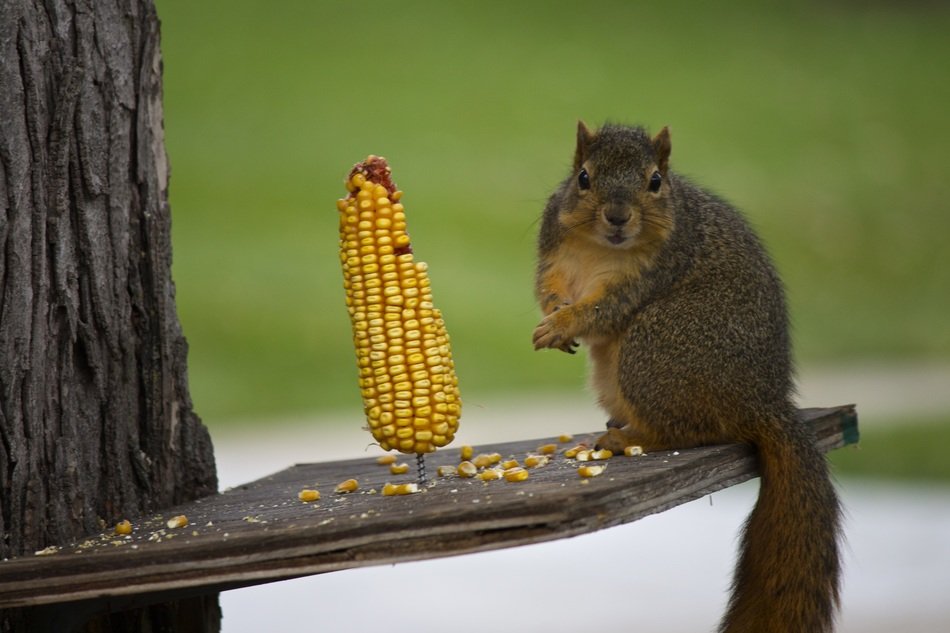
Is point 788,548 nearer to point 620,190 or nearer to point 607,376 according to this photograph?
point 607,376

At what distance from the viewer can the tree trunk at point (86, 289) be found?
174 centimetres

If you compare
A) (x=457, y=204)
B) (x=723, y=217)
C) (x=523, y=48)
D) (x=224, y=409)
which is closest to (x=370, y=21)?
(x=523, y=48)

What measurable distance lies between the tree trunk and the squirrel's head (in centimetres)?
67

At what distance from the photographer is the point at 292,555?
1.50 meters

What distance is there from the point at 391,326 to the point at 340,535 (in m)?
0.43

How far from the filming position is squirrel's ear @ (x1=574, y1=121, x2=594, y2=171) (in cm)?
223

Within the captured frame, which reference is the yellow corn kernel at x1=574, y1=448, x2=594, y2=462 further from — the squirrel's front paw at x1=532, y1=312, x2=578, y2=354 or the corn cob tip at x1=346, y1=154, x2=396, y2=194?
the corn cob tip at x1=346, y1=154, x2=396, y2=194

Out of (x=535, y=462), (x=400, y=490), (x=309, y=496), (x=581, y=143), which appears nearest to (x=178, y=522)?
(x=309, y=496)

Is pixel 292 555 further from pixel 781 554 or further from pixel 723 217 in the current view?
pixel 723 217

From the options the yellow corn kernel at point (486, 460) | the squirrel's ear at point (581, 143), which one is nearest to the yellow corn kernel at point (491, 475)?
the yellow corn kernel at point (486, 460)

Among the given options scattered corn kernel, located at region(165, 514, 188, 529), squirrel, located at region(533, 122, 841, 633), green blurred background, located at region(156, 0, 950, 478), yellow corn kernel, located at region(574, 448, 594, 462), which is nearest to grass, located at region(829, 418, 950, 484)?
green blurred background, located at region(156, 0, 950, 478)

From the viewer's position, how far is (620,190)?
7.07 ft

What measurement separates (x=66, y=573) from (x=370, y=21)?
9.26 meters

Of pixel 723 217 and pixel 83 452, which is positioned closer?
pixel 83 452
